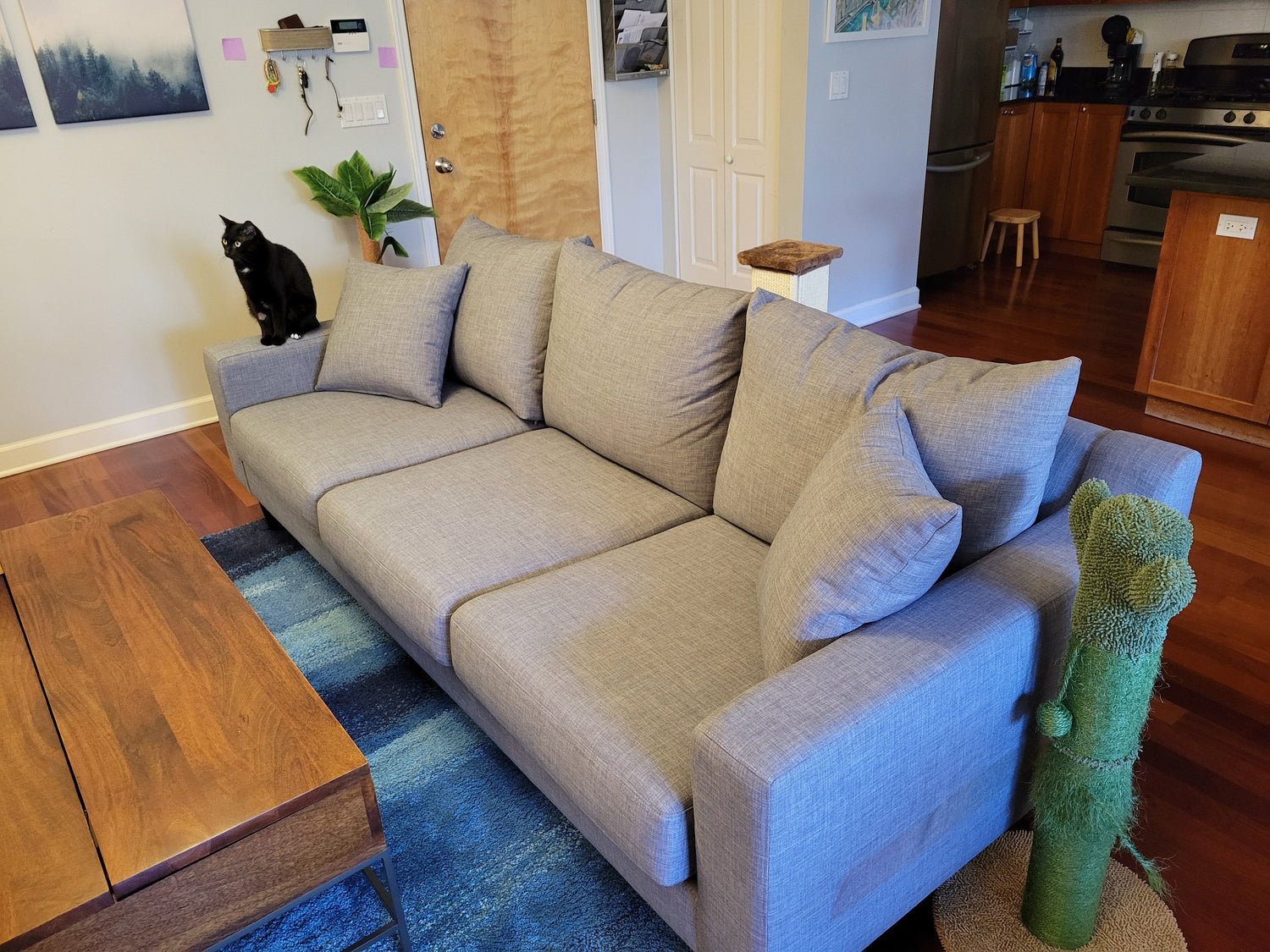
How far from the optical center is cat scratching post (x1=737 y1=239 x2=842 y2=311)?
2250 mm

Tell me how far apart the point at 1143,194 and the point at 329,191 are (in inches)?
172

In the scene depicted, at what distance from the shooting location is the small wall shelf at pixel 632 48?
14.1 feet

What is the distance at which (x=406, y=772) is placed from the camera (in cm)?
193

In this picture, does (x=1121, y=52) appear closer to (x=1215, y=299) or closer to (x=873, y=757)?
(x=1215, y=299)

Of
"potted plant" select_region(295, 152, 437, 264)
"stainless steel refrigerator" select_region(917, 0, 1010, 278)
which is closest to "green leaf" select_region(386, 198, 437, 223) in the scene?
"potted plant" select_region(295, 152, 437, 264)

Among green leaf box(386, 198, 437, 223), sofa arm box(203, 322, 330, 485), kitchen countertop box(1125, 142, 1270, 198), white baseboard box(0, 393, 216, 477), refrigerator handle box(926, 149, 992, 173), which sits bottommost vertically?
white baseboard box(0, 393, 216, 477)

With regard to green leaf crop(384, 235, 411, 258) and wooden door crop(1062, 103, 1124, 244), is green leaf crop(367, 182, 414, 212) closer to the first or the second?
green leaf crop(384, 235, 411, 258)

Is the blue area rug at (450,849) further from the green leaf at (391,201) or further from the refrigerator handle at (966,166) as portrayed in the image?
the refrigerator handle at (966,166)

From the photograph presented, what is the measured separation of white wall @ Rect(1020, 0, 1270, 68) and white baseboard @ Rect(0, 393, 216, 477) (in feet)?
17.9

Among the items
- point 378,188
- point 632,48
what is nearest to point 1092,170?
point 632,48

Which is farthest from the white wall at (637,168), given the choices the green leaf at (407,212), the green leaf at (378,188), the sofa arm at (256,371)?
the sofa arm at (256,371)

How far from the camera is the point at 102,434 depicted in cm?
361

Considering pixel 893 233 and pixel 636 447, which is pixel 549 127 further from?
pixel 636 447

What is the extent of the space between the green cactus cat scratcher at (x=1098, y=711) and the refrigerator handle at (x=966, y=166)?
4.07m
